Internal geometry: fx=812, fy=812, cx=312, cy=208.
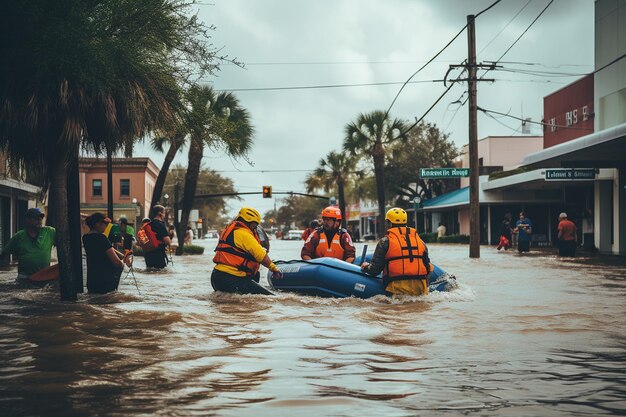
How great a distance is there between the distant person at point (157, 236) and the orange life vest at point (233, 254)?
17.0 feet

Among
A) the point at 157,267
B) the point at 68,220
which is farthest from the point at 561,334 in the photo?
the point at 157,267

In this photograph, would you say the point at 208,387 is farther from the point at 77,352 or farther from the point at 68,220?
the point at 68,220

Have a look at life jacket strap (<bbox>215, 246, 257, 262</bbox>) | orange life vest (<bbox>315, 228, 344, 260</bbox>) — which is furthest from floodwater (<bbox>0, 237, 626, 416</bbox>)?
orange life vest (<bbox>315, 228, 344, 260</bbox>)

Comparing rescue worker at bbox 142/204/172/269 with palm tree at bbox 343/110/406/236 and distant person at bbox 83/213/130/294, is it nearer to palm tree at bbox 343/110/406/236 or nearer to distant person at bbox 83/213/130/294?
distant person at bbox 83/213/130/294

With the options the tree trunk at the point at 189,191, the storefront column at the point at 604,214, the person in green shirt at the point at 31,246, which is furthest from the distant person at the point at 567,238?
the person in green shirt at the point at 31,246

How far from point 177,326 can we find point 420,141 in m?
57.6

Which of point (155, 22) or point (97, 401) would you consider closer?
point (97, 401)

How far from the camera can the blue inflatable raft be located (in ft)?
39.9

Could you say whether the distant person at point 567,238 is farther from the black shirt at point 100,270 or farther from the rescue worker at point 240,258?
the black shirt at point 100,270

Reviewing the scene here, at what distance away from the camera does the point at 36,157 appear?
1193 centimetres

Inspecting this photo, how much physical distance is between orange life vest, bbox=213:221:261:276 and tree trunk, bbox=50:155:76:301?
211cm

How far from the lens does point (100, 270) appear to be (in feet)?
40.3

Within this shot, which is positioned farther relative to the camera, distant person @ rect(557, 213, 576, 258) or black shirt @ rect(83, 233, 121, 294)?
distant person @ rect(557, 213, 576, 258)

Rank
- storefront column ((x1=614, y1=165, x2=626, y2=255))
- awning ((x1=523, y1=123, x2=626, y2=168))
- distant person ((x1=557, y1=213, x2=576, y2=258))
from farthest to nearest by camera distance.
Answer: storefront column ((x1=614, y1=165, x2=626, y2=255)), distant person ((x1=557, y1=213, x2=576, y2=258)), awning ((x1=523, y1=123, x2=626, y2=168))
